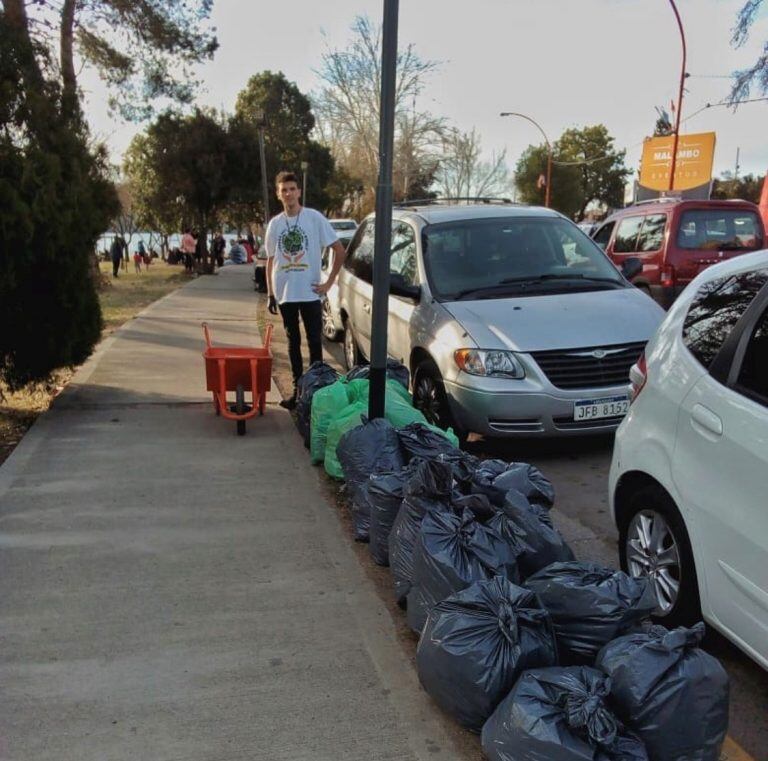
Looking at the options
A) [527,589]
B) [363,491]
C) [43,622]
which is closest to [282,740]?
[527,589]

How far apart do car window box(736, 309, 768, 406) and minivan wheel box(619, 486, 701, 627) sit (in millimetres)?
569

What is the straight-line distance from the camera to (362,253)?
8.09 meters

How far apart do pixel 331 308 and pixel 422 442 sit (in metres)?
5.42

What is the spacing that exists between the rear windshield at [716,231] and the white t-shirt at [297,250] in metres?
6.09

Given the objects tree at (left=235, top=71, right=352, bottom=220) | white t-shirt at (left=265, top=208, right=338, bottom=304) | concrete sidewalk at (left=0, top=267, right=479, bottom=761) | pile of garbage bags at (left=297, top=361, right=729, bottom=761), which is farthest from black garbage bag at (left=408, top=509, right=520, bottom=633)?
tree at (left=235, top=71, right=352, bottom=220)

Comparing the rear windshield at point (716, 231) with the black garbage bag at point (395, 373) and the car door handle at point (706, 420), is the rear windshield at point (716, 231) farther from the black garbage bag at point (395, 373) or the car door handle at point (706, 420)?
the car door handle at point (706, 420)

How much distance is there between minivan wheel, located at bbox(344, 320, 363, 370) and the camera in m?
8.08

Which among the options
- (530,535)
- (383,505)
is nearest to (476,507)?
(530,535)

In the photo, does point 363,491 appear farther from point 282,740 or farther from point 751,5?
point 751,5

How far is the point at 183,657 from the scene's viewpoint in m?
2.98

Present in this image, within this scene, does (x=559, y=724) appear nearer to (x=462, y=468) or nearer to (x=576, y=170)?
(x=462, y=468)

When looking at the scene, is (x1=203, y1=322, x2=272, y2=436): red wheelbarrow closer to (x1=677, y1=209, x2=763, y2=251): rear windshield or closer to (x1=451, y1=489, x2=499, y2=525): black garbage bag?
(x1=451, y1=489, x2=499, y2=525): black garbage bag

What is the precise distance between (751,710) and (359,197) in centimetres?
6192

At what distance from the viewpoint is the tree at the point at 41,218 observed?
5.36 m
